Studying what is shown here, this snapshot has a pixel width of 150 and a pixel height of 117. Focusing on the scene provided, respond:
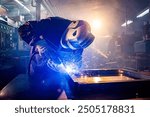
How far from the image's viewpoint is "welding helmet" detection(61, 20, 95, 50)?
990mm

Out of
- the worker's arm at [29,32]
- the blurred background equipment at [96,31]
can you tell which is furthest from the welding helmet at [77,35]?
the blurred background equipment at [96,31]

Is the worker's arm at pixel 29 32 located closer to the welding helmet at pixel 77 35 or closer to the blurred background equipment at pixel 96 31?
the welding helmet at pixel 77 35

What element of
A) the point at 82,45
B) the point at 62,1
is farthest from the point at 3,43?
the point at 82,45

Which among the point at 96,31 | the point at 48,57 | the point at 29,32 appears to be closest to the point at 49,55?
the point at 48,57

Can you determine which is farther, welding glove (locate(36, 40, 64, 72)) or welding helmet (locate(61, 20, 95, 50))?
welding glove (locate(36, 40, 64, 72))

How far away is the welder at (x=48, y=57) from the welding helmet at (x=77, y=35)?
0.28 ft

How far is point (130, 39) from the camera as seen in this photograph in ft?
22.9

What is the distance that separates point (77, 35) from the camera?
3.23 ft

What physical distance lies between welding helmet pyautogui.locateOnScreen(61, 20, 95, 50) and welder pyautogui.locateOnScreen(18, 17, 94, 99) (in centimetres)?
9

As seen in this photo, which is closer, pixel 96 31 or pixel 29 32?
pixel 29 32

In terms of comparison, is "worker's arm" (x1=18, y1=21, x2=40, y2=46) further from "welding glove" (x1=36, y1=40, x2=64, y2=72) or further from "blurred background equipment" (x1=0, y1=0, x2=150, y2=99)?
"blurred background equipment" (x1=0, y1=0, x2=150, y2=99)

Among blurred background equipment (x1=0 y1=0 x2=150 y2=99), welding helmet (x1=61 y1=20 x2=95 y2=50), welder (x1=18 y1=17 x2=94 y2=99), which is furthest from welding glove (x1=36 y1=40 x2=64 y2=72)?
blurred background equipment (x1=0 y1=0 x2=150 y2=99)

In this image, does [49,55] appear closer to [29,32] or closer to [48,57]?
[48,57]

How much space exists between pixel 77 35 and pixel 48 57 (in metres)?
0.29
